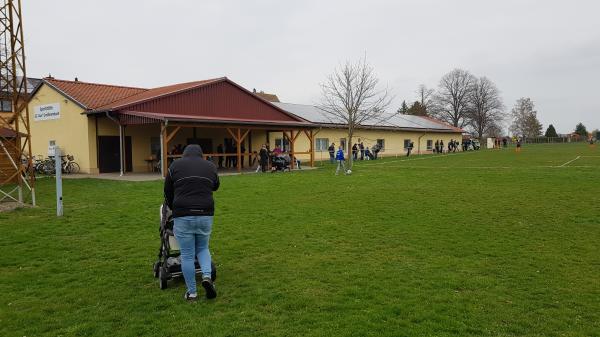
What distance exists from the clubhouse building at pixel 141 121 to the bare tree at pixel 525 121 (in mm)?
79695

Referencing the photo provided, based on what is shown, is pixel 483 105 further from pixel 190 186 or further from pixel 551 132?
pixel 190 186

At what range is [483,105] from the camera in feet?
261

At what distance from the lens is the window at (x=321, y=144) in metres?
35.2

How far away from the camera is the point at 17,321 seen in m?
4.37

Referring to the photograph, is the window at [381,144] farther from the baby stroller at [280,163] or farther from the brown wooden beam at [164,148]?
the brown wooden beam at [164,148]

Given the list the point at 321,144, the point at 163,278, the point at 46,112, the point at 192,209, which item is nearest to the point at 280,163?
the point at 321,144

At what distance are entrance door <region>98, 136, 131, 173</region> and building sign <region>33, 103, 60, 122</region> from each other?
343 cm

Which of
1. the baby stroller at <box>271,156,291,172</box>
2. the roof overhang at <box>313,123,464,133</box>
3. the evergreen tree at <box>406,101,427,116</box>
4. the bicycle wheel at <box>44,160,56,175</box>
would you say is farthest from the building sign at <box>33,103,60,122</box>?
the evergreen tree at <box>406,101,427,116</box>

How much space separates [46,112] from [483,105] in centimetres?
7095

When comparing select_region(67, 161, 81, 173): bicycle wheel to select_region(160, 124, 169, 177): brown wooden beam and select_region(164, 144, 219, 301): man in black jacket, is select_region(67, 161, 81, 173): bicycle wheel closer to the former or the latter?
select_region(160, 124, 169, 177): brown wooden beam

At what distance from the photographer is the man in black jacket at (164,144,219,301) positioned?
15.8ft

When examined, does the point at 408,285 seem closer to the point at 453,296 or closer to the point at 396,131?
the point at 453,296

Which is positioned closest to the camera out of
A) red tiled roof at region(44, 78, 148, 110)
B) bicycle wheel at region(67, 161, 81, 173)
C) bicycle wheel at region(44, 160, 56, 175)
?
bicycle wheel at region(44, 160, 56, 175)

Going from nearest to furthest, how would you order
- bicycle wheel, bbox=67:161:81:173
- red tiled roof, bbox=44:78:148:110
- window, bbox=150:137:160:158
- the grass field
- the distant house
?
1. the grass field
2. bicycle wheel, bbox=67:161:81:173
3. red tiled roof, bbox=44:78:148:110
4. window, bbox=150:137:160:158
5. the distant house
